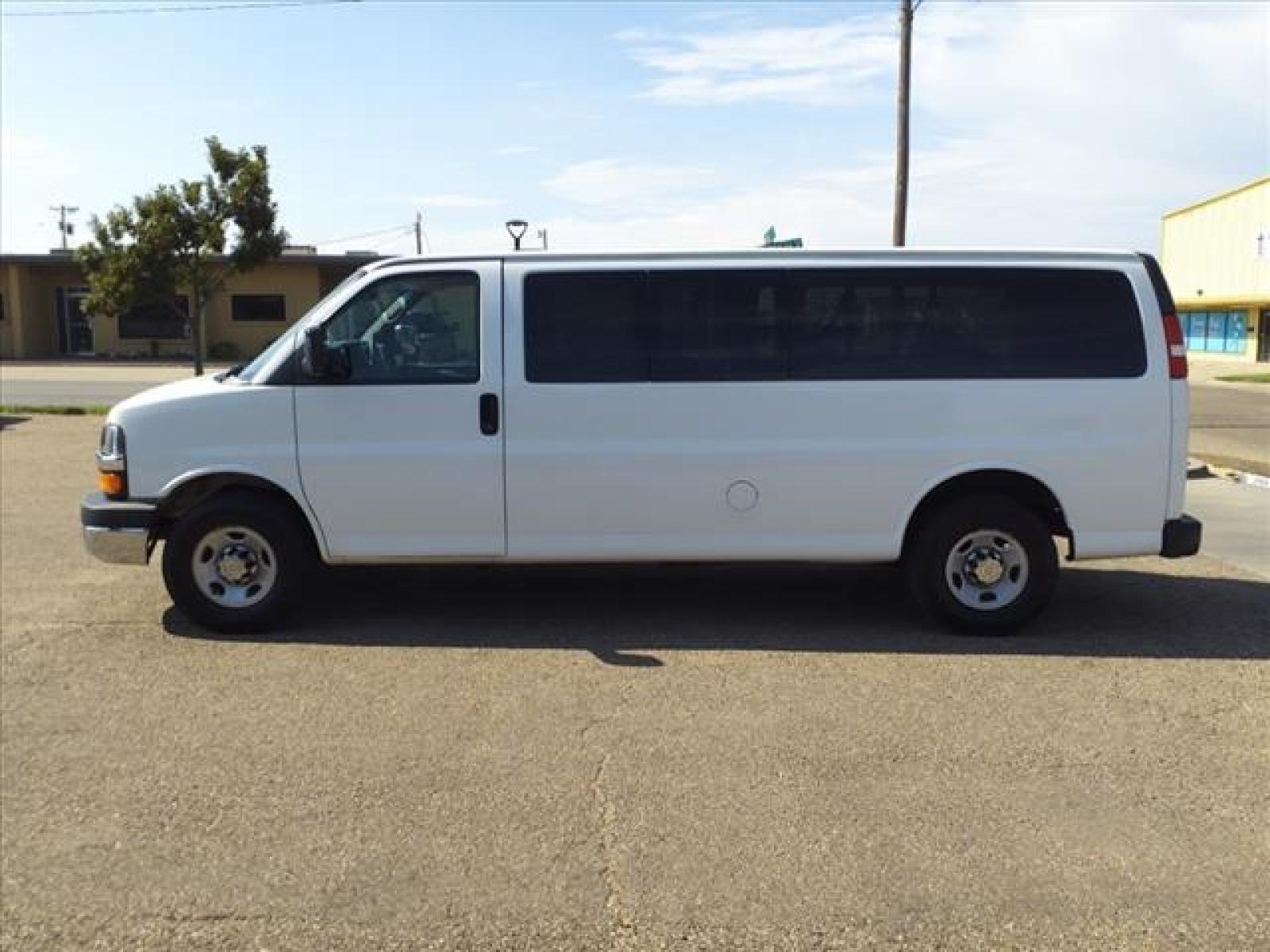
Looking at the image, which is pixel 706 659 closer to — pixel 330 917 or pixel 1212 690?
pixel 1212 690

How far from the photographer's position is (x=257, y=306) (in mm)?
43562

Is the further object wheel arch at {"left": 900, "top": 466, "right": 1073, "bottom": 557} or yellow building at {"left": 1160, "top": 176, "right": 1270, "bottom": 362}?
yellow building at {"left": 1160, "top": 176, "right": 1270, "bottom": 362}

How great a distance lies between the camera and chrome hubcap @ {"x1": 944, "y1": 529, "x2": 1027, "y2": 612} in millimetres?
6234

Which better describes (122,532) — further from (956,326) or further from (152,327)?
(152,327)

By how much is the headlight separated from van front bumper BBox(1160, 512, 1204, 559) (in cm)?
567

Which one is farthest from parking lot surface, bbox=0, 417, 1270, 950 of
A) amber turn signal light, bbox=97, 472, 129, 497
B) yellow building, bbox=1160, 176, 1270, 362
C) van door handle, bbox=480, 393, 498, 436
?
yellow building, bbox=1160, 176, 1270, 362

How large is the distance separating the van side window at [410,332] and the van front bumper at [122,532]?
4.60 feet

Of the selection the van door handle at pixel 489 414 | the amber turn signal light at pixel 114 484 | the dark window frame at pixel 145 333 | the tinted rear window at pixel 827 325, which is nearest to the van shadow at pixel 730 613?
the amber turn signal light at pixel 114 484

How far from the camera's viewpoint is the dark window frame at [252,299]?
1709 inches

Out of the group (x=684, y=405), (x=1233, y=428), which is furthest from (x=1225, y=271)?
(x=684, y=405)

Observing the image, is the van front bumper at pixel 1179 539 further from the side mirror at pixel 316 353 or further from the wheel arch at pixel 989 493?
the side mirror at pixel 316 353

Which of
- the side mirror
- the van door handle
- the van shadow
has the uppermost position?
the side mirror

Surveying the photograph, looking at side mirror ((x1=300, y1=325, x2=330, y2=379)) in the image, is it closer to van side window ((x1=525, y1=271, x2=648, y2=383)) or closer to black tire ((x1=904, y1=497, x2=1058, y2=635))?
van side window ((x1=525, y1=271, x2=648, y2=383))

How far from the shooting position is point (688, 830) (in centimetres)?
389
